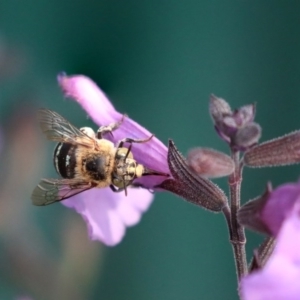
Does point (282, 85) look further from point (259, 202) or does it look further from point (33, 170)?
point (259, 202)

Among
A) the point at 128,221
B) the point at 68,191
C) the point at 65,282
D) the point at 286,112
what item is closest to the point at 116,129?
the point at 68,191

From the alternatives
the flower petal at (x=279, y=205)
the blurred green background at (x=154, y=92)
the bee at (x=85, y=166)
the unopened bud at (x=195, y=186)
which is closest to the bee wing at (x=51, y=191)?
the bee at (x=85, y=166)

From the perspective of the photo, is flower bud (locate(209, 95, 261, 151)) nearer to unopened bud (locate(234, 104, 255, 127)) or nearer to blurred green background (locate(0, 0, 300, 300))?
unopened bud (locate(234, 104, 255, 127))

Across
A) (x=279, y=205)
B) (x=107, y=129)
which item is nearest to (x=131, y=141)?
(x=107, y=129)

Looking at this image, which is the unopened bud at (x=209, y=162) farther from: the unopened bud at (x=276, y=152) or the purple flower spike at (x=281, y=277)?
the purple flower spike at (x=281, y=277)

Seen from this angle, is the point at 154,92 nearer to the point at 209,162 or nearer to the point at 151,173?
the point at 151,173
